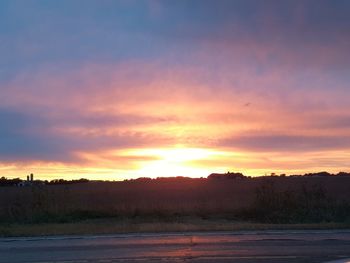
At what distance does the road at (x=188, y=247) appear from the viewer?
14766mm

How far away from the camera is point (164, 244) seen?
59.3 feet

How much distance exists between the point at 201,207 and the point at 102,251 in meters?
19.3

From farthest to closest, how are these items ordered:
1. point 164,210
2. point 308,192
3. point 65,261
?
point 164,210, point 308,192, point 65,261

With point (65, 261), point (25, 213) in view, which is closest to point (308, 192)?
point (25, 213)

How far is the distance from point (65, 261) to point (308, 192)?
19724mm

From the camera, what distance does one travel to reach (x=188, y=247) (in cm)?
1712

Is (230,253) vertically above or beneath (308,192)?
beneath

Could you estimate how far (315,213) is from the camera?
29.6 metres

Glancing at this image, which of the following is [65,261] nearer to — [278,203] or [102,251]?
[102,251]

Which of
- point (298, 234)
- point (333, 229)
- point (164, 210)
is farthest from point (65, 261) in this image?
point (164, 210)

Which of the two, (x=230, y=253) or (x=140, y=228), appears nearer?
(x=230, y=253)

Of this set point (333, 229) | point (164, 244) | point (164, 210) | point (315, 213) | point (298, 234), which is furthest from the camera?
point (164, 210)

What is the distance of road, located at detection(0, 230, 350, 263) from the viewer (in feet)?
48.4

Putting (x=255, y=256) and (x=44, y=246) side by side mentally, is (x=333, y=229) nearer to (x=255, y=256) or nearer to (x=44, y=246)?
(x=255, y=256)
